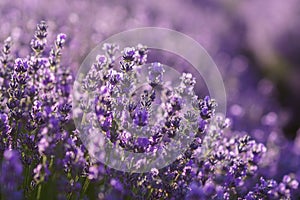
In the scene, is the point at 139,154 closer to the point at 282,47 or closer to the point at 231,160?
the point at 231,160

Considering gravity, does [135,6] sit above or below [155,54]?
above

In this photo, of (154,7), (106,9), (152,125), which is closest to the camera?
(152,125)

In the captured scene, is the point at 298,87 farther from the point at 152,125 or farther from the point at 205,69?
the point at 152,125

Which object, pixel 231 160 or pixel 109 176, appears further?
pixel 231 160

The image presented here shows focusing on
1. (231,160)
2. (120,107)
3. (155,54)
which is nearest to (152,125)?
(120,107)

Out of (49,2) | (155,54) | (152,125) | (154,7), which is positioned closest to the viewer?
(152,125)

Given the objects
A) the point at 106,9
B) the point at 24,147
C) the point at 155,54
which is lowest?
the point at 24,147

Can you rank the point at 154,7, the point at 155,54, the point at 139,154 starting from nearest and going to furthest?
1. the point at 139,154
2. the point at 155,54
3. the point at 154,7

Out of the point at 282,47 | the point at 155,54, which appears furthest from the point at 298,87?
the point at 155,54

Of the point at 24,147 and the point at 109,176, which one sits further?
the point at 24,147
